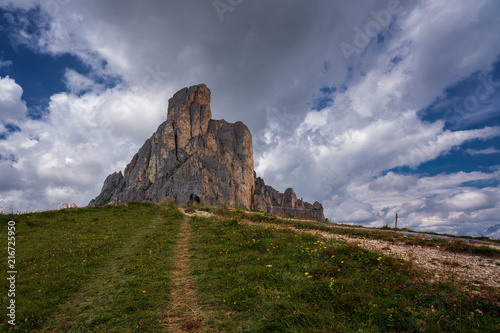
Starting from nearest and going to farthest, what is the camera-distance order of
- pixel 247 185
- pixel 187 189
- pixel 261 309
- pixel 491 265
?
pixel 261 309
pixel 491 265
pixel 187 189
pixel 247 185

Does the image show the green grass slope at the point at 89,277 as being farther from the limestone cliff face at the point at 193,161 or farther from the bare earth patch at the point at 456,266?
the limestone cliff face at the point at 193,161

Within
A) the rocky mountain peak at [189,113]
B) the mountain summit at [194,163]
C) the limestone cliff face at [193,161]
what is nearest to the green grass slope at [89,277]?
the mountain summit at [194,163]

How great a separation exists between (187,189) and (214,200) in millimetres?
15300

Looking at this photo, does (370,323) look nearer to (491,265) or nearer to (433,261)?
(433,261)

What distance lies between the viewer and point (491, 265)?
30.3 ft

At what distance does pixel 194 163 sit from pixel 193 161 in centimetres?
160

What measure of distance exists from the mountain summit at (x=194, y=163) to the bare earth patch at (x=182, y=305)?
348ft

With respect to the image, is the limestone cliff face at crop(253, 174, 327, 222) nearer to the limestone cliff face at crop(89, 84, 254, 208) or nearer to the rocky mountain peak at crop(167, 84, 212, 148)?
the limestone cliff face at crop(89, 84, 254, 208)

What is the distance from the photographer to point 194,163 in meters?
126

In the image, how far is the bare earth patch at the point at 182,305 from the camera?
18.5ft

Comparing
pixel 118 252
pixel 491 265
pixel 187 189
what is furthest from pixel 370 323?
pixel 187 189

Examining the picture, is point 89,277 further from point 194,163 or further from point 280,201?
point 280,201

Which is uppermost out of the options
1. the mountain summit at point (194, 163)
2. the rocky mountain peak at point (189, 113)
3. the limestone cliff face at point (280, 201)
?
the rocky mountain peak at point (189, 113)

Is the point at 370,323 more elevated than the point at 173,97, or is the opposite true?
the point at 173,97
